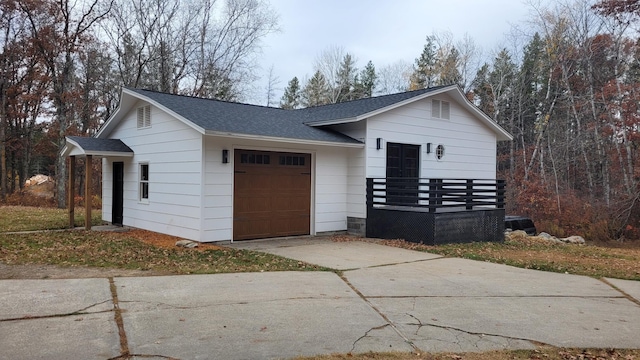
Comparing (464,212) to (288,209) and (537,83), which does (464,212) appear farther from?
(537,83)

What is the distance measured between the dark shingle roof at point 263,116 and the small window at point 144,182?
6.76ft

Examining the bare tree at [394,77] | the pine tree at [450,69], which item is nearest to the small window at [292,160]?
the pine tree at [450,69]

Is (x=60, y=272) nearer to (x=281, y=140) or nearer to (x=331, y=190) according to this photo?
(x=281, y=140)

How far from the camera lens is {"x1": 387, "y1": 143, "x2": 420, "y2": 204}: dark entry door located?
10805mm

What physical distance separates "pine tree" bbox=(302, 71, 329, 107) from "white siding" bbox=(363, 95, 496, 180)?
70.7 feet

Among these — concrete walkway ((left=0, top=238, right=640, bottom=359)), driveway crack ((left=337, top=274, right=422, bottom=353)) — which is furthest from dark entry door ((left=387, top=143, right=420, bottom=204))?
driveway crack ((left=337, top=274, right=422, bottom=353))

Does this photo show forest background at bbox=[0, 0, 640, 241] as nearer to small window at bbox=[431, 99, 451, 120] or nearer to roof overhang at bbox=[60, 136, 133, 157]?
small window at bbox=[431, 99, 451, 120]

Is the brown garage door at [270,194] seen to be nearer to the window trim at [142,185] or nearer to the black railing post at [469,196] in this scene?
the window trim at [142,185]

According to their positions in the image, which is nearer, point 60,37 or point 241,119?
point 241,119

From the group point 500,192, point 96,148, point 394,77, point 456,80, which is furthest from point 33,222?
point 394,77

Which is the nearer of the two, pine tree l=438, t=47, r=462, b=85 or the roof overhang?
the roof overhang

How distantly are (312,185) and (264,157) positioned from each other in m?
1.53

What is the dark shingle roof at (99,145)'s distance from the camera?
11617mm

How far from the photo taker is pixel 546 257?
9.20m
